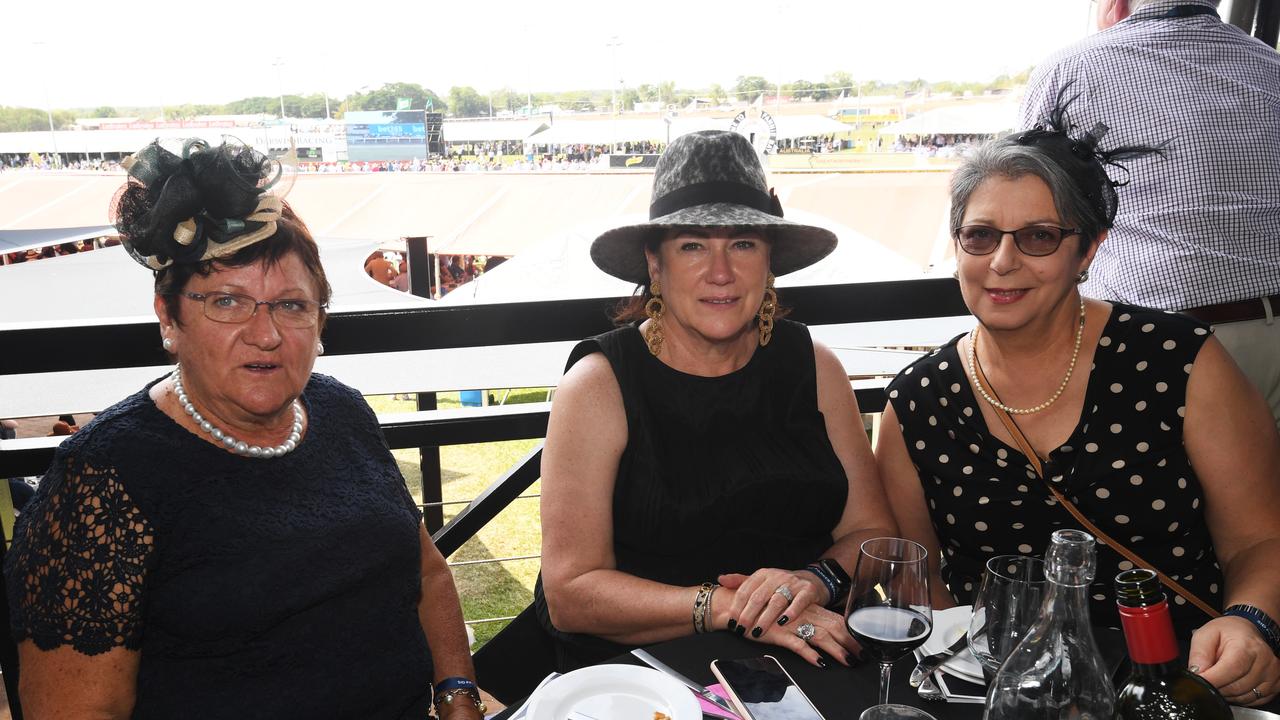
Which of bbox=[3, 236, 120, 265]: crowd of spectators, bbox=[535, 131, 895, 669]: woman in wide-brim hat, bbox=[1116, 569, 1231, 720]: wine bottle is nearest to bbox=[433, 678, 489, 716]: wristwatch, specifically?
bbox=[535, 131, 895, 669]: woman in wide-brim hat

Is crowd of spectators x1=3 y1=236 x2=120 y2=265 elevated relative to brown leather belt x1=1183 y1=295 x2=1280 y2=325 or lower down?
lower down

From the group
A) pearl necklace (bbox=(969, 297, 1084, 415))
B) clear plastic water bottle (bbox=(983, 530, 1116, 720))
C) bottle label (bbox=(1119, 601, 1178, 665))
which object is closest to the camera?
bottle label (bbox=(1119, 601, 1178, 665))

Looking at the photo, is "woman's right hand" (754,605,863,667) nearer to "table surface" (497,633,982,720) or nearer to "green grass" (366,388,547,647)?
"table surface" (497,633,982,720)

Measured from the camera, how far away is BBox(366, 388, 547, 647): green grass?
5035 mm

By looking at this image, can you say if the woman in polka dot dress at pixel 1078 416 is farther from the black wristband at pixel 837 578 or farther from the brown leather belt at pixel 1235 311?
the brown leather belt at pixel 1235 311

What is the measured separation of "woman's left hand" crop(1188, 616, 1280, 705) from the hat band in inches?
41.7

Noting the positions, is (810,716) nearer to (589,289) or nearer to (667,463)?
(667,463)

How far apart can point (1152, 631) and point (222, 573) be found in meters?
1.15

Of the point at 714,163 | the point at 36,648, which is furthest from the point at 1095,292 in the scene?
the point at 36,648

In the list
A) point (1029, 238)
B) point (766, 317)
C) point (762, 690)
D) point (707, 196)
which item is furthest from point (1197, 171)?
point (762, 690)

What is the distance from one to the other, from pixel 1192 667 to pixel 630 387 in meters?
1.01

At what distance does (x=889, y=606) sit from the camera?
1036 millimetres

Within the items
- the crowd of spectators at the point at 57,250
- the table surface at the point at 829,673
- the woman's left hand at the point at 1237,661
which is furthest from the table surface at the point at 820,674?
the crowd of spectators at the point at 57,250

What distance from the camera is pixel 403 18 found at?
52.4 feet
